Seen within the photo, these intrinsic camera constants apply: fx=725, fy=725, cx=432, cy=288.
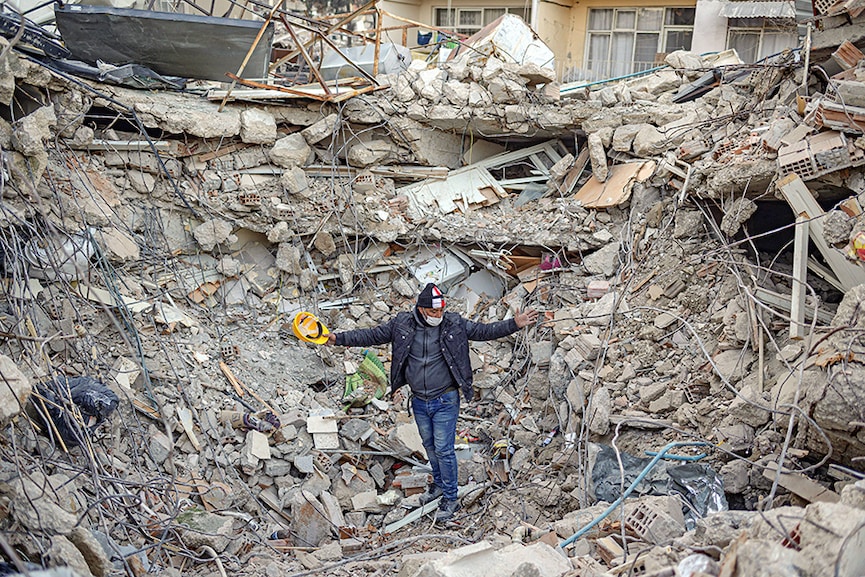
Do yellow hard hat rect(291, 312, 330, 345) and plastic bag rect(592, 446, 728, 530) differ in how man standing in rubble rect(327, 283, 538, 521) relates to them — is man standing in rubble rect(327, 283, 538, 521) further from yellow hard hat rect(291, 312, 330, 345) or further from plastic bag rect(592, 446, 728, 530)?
plastic bag rect(592, 446, 728, 530)

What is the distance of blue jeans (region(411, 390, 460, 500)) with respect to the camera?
221 inches

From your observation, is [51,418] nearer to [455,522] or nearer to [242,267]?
[455,522]

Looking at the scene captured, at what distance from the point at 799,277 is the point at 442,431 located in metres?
2.79

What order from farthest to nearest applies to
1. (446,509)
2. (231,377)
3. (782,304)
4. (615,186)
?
(615,186) → (231,377) → (446,509) → (782,304)

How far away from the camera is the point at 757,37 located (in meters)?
Answer: 12.8

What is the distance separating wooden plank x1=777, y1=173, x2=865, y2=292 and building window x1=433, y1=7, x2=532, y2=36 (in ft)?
35.7

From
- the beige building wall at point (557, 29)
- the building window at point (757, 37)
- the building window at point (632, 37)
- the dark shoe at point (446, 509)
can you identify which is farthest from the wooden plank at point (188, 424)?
the building window at point (757, 37)

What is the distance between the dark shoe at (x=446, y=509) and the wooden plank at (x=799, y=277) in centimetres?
279

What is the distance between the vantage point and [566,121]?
8.36 m

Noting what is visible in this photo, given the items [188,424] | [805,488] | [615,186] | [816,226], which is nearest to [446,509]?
[188,424]

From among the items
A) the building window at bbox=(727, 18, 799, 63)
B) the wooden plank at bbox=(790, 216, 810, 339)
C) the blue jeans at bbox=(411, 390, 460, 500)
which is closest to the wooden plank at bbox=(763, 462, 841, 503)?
the wooden plank at bbox=(790, 216, 810, 339)

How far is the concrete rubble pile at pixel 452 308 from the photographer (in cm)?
386

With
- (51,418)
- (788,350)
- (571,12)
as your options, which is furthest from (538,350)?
(571,12)

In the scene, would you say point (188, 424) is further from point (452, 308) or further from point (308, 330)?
point (452, 308)
